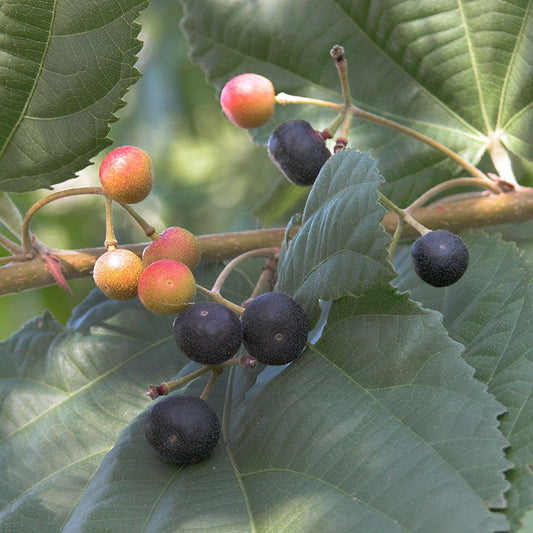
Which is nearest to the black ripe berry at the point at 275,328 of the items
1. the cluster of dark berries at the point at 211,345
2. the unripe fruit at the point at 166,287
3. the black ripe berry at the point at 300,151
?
the cluster of dark berries at the point at 211,345

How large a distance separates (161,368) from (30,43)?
68cm

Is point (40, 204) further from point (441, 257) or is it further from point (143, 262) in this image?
point (441, 257)

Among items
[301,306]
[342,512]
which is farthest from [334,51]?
[342,512]

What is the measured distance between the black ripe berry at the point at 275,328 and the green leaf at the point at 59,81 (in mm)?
484

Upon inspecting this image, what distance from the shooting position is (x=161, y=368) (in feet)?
5.40

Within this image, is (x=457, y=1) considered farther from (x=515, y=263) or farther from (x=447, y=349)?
(x=447, y=349)

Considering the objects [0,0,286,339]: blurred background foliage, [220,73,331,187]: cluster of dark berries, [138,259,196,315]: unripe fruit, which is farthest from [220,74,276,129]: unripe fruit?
[0,0,286,339]: blurred background foliage

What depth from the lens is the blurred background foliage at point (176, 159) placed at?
3.24m

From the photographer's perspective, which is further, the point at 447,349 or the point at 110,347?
the point at 110,347

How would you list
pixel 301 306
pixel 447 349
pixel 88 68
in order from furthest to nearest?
pixel 88 68
pixel 301 306
pixel 447 349

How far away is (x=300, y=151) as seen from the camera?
154 cm

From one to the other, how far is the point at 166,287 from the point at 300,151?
1.60 feet

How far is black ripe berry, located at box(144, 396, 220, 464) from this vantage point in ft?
3.99

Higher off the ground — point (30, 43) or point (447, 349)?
point (30, 43)
